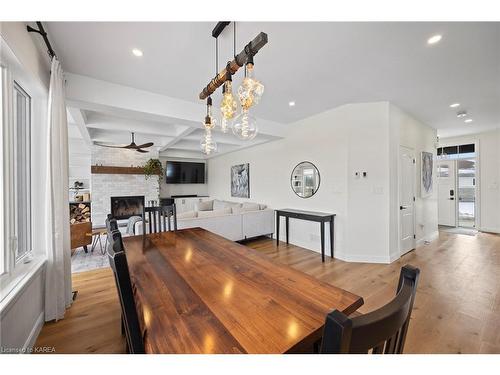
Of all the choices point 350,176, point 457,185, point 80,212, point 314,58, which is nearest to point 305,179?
point 350,176

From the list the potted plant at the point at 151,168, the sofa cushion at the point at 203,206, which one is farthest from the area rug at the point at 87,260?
the potted plant at the point at 151,168

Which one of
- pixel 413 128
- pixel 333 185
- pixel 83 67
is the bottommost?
pixel 333 185

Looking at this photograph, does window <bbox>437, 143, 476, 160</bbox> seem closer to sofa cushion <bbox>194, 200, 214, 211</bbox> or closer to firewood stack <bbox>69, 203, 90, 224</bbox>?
sofa cushion <bbox>194, 200, 214, 211</bbox>

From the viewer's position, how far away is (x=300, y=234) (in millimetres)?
4195

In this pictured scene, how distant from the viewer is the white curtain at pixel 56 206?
1.87 meters

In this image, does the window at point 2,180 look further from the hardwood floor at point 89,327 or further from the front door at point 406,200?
the front door at point 406,200

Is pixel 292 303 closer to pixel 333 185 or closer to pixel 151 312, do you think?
pixel 151 312

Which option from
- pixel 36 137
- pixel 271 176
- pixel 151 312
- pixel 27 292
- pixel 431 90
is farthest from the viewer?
pixel 271 176

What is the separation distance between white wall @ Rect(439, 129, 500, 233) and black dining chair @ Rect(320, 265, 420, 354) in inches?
275

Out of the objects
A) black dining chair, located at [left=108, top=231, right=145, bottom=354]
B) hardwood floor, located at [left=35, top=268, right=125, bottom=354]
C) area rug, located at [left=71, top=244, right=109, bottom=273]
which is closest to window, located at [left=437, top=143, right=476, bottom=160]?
black dining chair, located at [left=108, top=231, right=145, bottom=354]

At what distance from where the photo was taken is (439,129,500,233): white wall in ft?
16.4

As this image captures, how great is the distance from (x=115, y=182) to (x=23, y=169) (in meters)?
4.40
